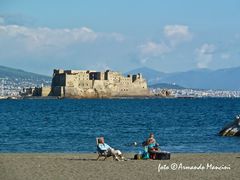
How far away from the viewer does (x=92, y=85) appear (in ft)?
534

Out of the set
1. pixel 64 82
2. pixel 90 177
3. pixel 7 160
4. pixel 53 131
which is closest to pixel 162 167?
pixel 90 177

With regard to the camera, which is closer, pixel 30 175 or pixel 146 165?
pixel 30 175

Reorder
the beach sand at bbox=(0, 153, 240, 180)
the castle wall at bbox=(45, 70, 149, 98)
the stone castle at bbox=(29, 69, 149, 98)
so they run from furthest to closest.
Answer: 1. the stone castle at bbox=(29, 69, 149, 98)
2. the castle wall at bbox=(45, 70, 149, 98)
3. the beach sand at bbox=(0, 153, 240, 180)

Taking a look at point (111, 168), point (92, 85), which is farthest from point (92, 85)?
point (111, 168)

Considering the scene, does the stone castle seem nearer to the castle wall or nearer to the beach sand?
the castle wall

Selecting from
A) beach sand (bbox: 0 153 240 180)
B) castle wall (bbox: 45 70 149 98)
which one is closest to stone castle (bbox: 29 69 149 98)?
castle wall (bbox: 45 70 149 98)

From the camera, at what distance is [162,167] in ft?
58.5

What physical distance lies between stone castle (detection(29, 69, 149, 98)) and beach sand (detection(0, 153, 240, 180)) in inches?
5511

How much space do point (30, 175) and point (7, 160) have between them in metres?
4.08

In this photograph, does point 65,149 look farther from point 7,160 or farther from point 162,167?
point 162,167

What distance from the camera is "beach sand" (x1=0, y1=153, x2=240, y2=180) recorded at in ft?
52.3

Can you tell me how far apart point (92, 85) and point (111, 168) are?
14516cm

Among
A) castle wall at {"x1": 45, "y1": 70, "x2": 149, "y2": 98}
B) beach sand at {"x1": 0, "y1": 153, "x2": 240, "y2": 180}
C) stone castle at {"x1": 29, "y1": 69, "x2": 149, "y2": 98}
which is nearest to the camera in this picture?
beach sand at {"x1": 0, "y1": 153, "x2": 240, "y2": 180}

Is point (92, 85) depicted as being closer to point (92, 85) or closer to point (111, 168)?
point (92, 85)
